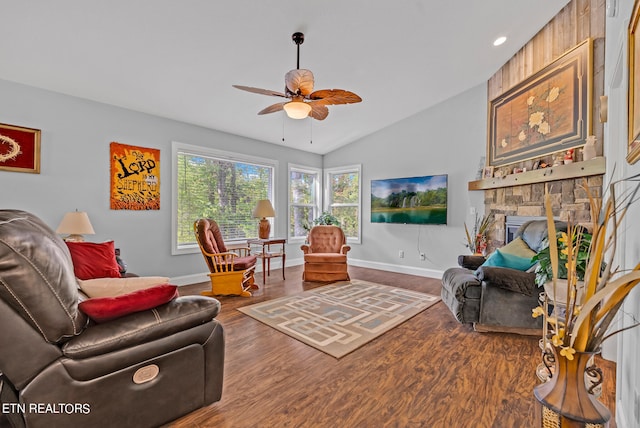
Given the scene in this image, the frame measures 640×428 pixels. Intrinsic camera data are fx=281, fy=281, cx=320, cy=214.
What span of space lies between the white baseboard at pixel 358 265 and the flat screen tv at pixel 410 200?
0.86 meters

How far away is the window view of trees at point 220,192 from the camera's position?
14.3 feet

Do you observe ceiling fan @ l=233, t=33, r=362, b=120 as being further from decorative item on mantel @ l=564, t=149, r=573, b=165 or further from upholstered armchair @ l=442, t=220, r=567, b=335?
decorative item on mantel @ l=564, t=149, r=573, b=165

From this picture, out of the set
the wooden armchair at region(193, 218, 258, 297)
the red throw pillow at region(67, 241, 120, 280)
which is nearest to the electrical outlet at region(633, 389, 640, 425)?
the red throw pillow at region(67, 241, 120, 280)

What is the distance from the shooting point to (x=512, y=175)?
3.61 meters

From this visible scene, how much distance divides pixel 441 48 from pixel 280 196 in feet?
11.8

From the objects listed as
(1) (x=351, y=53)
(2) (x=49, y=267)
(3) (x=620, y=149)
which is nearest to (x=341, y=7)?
(1) (x=351, y=53)

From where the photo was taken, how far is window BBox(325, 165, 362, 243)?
598 cm

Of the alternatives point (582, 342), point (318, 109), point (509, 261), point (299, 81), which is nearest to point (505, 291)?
point (509, 261)

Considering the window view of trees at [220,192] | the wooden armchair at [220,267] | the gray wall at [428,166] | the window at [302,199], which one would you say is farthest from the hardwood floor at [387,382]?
the window at [302,199]

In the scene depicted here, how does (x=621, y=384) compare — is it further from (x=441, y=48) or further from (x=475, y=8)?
(x=441, y=48)

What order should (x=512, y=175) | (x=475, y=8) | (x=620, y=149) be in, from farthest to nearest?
(x=512, y=175)
(x=475, y=8)
(x=620, y=149)

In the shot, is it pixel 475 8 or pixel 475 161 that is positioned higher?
pixel 475 8

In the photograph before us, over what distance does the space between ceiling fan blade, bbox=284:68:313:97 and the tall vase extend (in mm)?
2357

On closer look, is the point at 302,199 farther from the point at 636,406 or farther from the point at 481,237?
the point at 636,406
